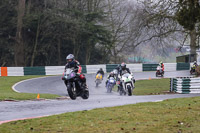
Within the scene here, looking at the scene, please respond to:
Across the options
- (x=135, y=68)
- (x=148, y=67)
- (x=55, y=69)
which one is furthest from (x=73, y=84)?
(x=148, y=67)

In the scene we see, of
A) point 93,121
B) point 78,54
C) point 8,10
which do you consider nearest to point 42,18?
point 8,10

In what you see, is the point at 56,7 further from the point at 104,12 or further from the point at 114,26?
the point at 114,26

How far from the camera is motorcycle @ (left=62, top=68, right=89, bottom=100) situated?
12.9 meters

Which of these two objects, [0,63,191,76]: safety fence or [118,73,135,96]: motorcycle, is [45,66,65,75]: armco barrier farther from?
[118,73,135,96]: motorcycle

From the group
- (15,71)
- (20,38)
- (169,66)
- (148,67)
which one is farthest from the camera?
(169,66)

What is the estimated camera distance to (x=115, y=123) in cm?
789

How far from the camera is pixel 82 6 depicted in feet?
162

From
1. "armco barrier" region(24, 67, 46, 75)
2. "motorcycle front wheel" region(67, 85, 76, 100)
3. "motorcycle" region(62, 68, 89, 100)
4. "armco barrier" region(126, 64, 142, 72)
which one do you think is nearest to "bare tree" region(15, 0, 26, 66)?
"armco barrier" region(24, 67, 46, 75)

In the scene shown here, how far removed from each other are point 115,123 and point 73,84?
18.1 ft

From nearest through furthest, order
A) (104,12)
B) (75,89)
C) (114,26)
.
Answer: (75,89) → (104,12) → (114,26)

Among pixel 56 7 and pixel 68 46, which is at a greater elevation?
pixel 56 7

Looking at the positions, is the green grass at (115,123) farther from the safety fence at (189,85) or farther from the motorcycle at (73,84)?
the safety fence at (189,85)

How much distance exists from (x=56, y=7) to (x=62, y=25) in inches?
98.9

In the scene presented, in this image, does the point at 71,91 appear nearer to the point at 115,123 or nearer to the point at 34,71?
the point at 115,123
